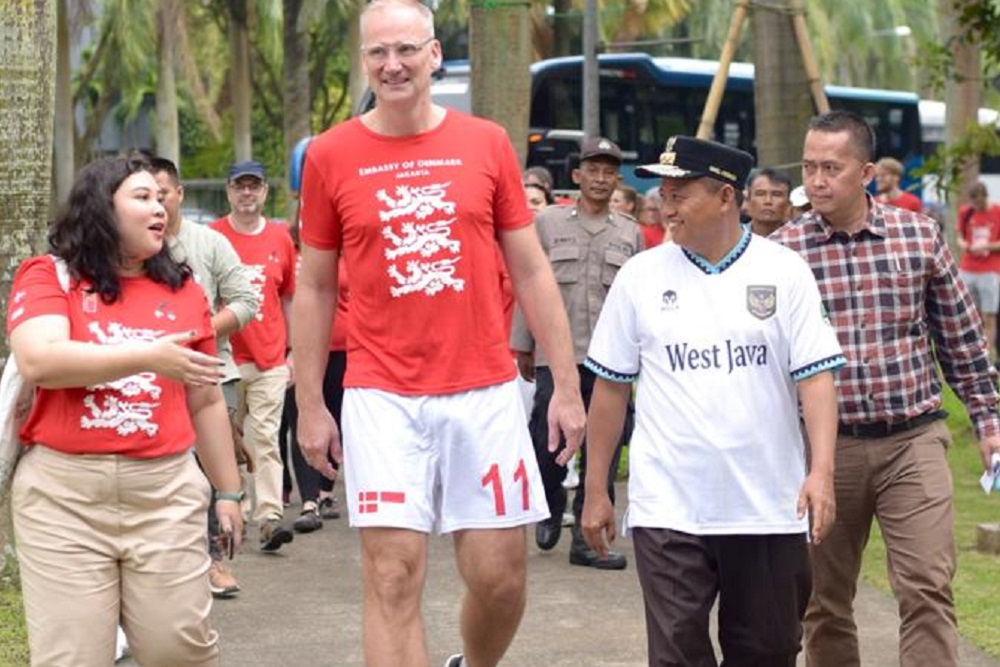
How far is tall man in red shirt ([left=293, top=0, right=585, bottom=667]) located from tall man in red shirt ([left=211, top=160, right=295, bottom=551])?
15.9 feet

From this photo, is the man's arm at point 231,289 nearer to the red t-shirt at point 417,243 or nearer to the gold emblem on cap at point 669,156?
the red t-shirt at point 417,243

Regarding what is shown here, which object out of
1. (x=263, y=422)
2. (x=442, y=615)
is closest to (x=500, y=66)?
(x=263, y=422)

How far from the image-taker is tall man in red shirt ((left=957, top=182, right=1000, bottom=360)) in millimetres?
23219

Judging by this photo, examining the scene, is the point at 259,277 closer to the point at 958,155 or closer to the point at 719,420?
the point at 958,155

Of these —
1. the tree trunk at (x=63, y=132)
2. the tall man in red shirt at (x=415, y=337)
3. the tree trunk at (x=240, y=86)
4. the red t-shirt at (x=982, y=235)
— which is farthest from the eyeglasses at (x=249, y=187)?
the tree trunk at (x=240, y=86)

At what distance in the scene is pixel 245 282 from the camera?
999 cm

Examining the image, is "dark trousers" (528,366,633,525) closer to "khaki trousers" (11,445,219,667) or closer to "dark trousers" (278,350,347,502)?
"dark trousers" (278,350,347,502)

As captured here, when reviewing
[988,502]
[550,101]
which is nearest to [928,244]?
[988,502]

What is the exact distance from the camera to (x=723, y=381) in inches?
235

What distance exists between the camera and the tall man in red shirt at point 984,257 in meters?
23.2

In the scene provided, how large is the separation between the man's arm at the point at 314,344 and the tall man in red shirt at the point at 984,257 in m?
17.3

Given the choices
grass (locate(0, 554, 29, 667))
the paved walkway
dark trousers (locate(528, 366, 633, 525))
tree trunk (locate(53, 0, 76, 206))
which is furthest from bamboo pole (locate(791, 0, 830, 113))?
tree trunk (locate(53, 0, 76, 206))

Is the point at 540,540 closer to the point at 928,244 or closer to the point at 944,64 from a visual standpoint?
the point at 928,244

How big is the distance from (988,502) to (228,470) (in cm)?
816
